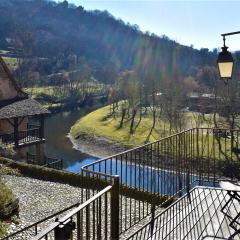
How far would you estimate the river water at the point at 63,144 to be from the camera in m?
39.0

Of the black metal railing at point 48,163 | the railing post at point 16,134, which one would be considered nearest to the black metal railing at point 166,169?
the black metal railing at point 48,163

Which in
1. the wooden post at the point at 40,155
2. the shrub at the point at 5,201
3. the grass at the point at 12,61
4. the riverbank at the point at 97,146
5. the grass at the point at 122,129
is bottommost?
the riverbank at the point at 97,146

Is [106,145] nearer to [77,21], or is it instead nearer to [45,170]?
[45,170]

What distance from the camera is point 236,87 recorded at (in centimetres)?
4341

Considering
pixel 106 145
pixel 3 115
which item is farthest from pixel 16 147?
pixel 106 145

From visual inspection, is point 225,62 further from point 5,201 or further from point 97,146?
point 97,146

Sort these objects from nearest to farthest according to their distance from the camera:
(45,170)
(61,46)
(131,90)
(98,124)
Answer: (45,170) → (98,124) → (131,90) → (61,46)

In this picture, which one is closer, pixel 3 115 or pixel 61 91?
pixel 3 115

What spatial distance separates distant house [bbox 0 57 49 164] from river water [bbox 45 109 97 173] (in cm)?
609

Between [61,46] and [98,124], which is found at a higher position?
[61,46]

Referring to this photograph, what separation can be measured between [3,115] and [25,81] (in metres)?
67.3

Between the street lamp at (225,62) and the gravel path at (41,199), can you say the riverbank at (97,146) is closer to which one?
the gravel path at (41,199)

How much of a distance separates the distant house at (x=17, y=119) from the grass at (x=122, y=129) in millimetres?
17073

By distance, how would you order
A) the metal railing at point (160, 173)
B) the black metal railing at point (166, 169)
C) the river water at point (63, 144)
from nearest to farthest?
the metal railing at point (160, 173) → the black metal railing at point (166, 169) → the river water at point (63, 144)
